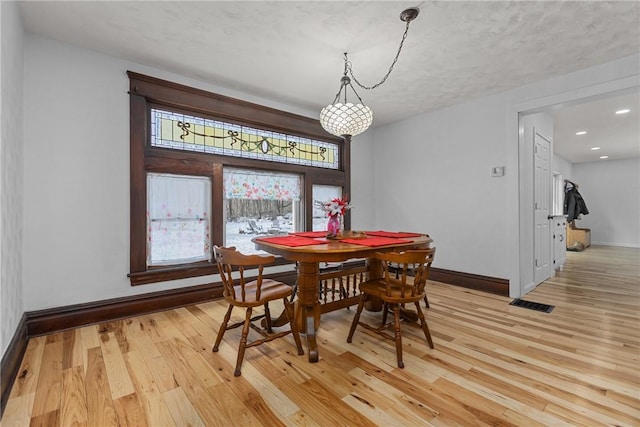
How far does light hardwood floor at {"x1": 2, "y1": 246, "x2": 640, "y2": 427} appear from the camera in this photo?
4.69 feet

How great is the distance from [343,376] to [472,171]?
3256 mm

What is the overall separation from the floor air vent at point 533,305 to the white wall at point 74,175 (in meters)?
4.02

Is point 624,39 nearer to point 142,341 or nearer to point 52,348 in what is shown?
point 142,341

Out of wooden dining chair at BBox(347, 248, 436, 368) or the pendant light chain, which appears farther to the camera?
the pendant light chain

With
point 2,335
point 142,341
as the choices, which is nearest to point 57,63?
point 2,335

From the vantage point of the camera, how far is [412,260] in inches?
74.3

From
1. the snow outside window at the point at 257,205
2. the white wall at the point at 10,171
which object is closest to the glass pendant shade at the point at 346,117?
the snow outside window at the point at 257,205

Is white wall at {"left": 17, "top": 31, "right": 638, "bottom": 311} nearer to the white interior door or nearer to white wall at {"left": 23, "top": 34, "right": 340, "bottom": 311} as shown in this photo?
white wall at {"left": 23, "top": 34, "right": 340, "bottom": 311}

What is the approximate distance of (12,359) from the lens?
176 centimetres

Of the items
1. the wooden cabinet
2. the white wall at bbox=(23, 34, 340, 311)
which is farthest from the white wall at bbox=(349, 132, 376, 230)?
the wooden cabinet

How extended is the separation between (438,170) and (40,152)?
180 inches

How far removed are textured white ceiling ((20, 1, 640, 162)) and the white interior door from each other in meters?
1.18

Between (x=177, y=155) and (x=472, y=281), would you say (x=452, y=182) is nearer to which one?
(x=472, y=281)

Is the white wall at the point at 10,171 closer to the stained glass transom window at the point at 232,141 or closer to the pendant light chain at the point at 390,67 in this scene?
the stained glass transom window at the point at 232,141
